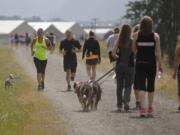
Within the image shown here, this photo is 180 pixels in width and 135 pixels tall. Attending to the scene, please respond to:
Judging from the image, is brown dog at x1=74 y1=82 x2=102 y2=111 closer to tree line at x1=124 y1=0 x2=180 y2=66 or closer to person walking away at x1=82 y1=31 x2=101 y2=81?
person walking away at x1=82 y1=31 x2=101 y2=81

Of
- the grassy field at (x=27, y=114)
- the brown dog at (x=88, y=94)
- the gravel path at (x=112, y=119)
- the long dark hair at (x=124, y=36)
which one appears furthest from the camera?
the brown dog at (x=88, y=94)

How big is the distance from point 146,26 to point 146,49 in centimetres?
50

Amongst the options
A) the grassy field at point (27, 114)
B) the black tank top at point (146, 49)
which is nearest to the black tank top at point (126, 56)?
the black tank top at point (146, 49)

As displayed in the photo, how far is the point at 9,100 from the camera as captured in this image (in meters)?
20.5

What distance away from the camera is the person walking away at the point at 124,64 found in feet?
55.6

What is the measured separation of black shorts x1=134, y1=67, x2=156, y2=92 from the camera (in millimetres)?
16141

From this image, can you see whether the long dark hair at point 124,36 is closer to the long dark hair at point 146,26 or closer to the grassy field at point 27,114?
the long dark hair at point 146,26

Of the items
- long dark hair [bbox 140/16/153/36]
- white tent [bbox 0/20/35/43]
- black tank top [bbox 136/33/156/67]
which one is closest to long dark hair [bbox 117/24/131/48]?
black tank top [bbox 136/33/156/67]

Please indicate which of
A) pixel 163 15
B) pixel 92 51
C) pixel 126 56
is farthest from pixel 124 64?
pixel 163 15

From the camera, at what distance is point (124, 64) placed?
17.2 meters

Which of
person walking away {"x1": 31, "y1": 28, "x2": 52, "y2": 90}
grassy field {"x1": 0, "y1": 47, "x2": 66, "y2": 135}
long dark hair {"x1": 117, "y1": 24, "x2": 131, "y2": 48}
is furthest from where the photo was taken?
person walking away {"x1": 31, "y1": 28, "x2": 52, "y2": 90}

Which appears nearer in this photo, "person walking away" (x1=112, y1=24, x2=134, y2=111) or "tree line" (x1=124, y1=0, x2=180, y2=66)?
"person walking away" (x1=112, y1=24, x2=134, y2=111)

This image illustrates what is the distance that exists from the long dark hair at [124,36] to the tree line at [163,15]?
38302 millimetres

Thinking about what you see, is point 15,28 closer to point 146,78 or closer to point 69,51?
point 69,51
